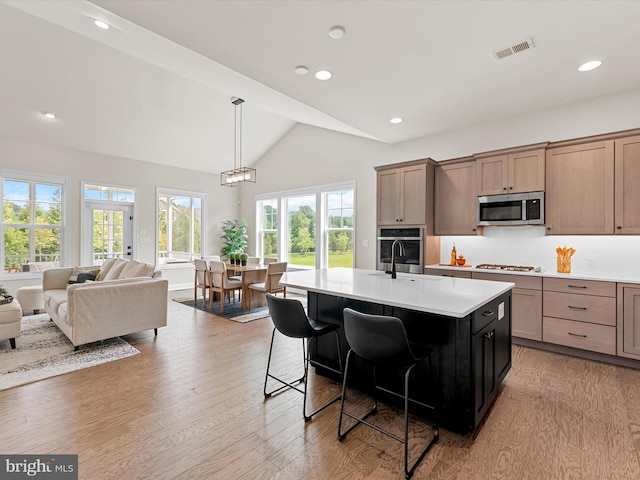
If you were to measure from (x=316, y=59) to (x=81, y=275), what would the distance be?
15.2 feet

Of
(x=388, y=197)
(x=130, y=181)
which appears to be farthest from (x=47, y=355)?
(x=388, y=197)

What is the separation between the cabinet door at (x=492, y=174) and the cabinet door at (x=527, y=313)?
1.27 metres

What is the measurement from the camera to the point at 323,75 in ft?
9.96

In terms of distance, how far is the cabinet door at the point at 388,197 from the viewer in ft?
15.2

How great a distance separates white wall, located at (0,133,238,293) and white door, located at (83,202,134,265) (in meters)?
0.14

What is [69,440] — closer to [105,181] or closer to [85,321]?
[85,321]

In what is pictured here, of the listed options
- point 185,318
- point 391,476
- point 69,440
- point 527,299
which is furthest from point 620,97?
point 185,318

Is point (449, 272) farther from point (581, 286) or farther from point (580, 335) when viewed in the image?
point (580, 335)

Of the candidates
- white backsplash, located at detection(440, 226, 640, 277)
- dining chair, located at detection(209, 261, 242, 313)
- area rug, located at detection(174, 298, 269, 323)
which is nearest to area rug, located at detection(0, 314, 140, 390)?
area rug, located at detection(174, 298, 269, 323)

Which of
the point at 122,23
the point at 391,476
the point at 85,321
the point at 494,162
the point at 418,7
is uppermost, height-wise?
the point at 122,23

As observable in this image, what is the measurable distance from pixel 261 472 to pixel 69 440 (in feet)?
4.21

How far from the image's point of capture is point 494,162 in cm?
394

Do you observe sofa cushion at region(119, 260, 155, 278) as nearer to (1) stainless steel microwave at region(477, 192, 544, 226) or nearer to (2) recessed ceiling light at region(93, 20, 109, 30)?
(2) recessed ceiling light at region(93, 20, 109, 30)

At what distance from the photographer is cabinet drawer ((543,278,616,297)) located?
308 cm
